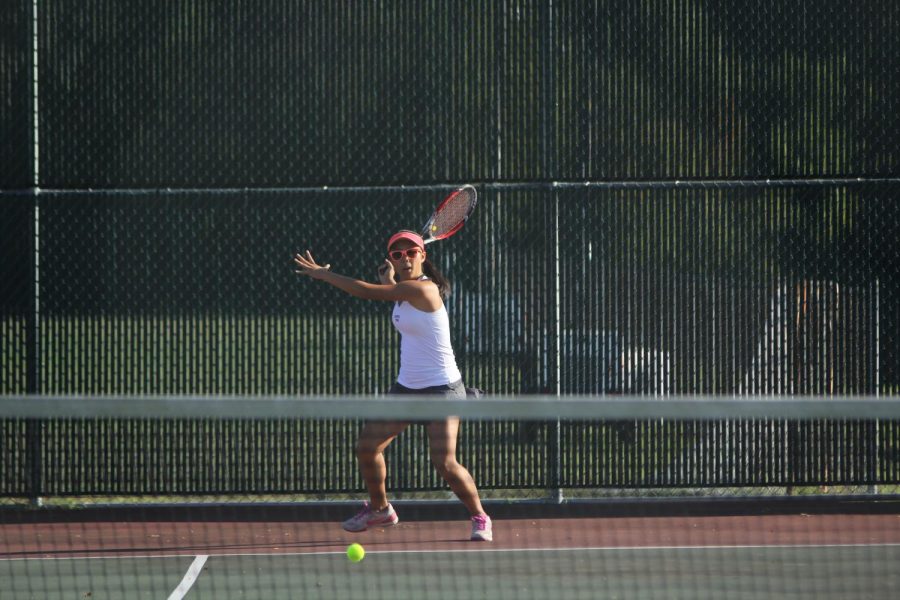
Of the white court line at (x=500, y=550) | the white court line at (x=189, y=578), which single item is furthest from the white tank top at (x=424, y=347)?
the white court line at (x=189, y=578)

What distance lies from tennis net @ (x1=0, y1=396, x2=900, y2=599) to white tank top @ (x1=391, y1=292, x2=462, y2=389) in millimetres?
259

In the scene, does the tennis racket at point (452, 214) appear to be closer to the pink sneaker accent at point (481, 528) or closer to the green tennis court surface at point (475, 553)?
the pink sneaker accent at point (481, 528)

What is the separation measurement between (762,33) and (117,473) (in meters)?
4.99

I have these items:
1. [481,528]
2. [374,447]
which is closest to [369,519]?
[374,447]

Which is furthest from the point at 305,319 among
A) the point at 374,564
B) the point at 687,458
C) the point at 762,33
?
the point at 762,33

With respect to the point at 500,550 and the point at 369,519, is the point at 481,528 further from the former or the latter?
the point at 369,519

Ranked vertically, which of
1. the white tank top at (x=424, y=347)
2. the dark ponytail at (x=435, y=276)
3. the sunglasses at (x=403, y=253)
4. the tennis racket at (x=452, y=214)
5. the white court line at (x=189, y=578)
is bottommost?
the white court line at (x=189, y=578)

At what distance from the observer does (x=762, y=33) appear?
802 cm

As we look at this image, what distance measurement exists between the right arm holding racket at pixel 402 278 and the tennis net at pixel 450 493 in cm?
70

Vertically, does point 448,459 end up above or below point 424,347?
below

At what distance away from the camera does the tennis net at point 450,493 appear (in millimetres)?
6656

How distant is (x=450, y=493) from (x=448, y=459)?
5.53 ft

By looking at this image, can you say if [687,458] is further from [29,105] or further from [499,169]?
[29,105]

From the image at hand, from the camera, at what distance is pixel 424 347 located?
21.8 ft
